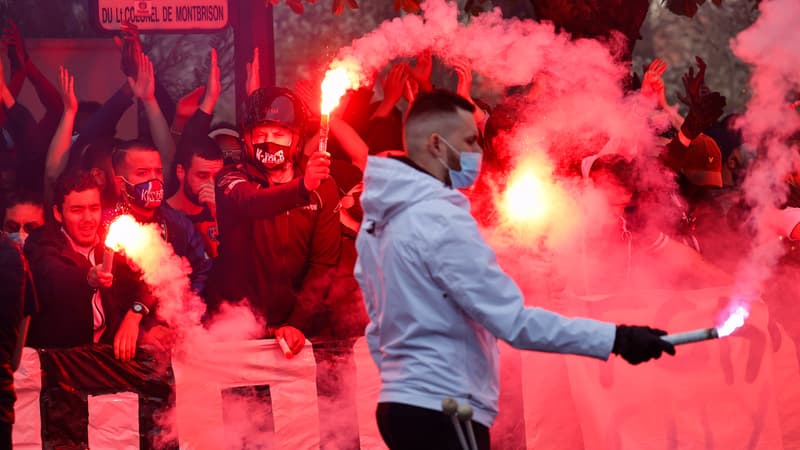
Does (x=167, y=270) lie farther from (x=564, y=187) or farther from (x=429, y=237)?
(x=429, y=237)

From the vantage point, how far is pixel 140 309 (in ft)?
22.8

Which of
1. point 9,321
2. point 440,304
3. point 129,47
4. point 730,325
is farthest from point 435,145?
point 129,47

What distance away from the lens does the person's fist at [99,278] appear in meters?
7.04

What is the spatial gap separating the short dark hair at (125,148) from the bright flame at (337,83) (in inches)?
51.4

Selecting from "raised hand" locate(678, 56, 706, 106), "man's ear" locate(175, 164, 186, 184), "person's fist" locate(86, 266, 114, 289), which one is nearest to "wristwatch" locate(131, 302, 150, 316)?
"person's fist" locate(86, 266, 114, 289)

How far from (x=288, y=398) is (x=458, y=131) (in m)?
3.63

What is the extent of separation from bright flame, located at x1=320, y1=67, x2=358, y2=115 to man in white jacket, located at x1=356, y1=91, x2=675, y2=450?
284cm

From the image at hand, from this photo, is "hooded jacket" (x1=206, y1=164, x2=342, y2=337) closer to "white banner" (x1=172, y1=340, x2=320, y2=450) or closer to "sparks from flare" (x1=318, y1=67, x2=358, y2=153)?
"white banner" (x1=172, y1=340, x2=320, y2=450)

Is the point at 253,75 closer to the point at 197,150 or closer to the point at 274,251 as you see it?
the point at 197,150

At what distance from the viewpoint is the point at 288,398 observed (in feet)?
22.6

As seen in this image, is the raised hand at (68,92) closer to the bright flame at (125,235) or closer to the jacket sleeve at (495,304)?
the bright flame at (125,235)

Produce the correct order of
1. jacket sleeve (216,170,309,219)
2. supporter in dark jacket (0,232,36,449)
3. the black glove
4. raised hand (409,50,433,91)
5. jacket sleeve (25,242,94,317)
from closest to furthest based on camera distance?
the black glove < supporter in dark jacket (0,232,36,449) < jacket sleeve (25,242,94,317) < jacket sleeve (216,170,309,219) < raised hand (409,50,433,91)

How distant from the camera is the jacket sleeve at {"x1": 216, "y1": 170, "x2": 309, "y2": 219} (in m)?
7.14

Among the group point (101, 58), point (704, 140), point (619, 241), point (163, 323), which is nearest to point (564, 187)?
point (619, 241)
